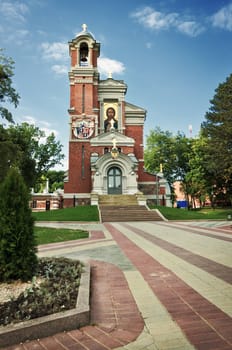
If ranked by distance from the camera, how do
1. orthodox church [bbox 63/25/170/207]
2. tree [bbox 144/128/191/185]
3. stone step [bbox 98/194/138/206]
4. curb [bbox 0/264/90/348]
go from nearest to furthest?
1. curb [bbox 0/264/90/348]
2. stone step [bbox 98/194/138/206]
3. orthodox church [bbox 63/25/170/207]
4. tree [bbox 144/128/191/185]

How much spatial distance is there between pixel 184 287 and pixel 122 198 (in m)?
24.1

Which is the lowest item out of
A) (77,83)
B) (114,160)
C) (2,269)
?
(2,269)

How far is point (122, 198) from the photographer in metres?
28.5

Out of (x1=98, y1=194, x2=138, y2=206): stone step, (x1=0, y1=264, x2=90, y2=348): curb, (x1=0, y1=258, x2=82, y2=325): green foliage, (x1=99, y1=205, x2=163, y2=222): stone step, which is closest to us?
(x1=0, y1=264, x2=90, y2=348): curb

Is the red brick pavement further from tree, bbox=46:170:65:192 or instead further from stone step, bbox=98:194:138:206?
tree, bbox=46:170:65:192

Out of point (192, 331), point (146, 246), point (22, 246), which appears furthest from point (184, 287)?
point (146, 246)

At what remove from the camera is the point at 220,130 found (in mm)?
28922

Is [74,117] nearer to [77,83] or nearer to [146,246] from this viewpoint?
[77,83]

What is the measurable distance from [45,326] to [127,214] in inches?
775

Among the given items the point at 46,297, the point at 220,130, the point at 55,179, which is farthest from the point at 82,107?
the point at 55,179

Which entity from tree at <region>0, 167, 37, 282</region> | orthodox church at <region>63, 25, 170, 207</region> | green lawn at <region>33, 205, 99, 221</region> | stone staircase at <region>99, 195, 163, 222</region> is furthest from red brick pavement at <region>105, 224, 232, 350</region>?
orthodox church at <region>63, 25, 170, 207</region>

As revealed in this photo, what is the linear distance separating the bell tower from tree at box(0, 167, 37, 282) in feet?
91.6

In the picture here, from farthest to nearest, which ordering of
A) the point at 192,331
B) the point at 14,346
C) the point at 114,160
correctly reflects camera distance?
1. the point at 114,160
2. the point at 192,331
3. the point at 14,346

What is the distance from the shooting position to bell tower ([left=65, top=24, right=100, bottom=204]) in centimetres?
3288
